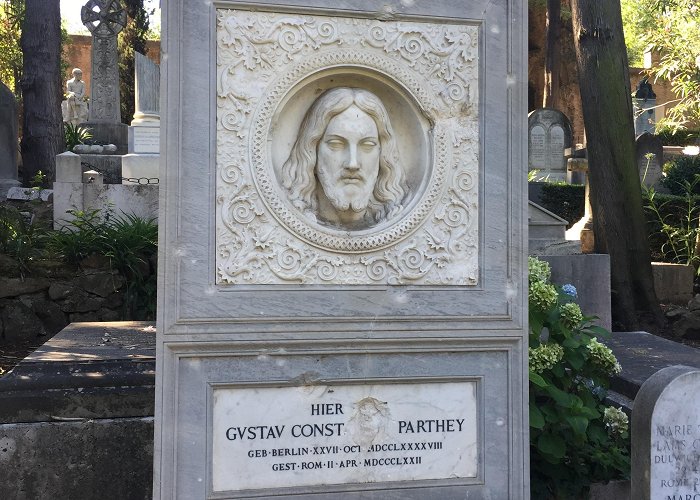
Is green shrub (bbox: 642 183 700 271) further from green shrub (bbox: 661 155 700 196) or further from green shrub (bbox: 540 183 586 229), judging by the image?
green shrub (bbox: 661 155 700 196)

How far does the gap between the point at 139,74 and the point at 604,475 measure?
32.4ft

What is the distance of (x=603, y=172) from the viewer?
8031mm

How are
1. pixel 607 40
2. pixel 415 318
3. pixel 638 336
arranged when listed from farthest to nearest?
pixel 607 40 < pixel 638 336 < pixel 415 318

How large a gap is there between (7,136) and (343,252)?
1130 cm

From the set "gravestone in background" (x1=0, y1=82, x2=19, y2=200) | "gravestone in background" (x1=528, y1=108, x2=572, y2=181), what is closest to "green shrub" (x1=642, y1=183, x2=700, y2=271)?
"gravestone in background" (x1=528, y1=108, x2=572, y2=181)

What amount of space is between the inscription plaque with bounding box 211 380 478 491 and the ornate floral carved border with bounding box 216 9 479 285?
1.46ft

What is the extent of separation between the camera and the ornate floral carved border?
8.94 feet

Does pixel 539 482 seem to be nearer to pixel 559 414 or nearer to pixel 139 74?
pixel 559 414

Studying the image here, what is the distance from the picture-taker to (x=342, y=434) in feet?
9.27

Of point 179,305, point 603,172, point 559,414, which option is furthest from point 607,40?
point 179,305

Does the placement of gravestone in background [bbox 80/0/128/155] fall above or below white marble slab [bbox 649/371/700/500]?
above

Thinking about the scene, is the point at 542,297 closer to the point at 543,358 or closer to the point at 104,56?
the point at 543,358

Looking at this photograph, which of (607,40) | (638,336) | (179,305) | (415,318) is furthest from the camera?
(607,40)

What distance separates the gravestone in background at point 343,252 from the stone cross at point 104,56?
1563 centimetres
